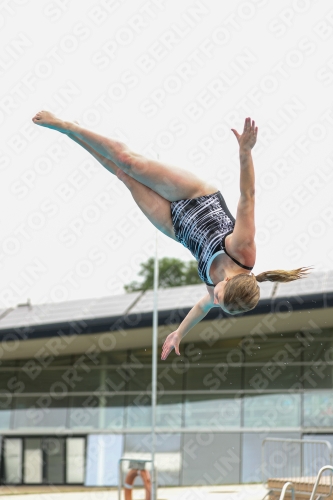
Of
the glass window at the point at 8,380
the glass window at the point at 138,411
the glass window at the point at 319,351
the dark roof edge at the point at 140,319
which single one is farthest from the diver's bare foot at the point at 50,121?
the glass window at the point at 8,380

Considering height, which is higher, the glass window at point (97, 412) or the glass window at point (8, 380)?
the glass window at point (8, 380)

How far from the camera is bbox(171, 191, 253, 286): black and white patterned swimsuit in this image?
14.3ft

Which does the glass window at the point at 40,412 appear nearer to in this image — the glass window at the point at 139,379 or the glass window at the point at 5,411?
the glass window at the point at 5,411

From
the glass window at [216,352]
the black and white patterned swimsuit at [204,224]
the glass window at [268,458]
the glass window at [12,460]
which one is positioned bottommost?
the glass window at [12,460]

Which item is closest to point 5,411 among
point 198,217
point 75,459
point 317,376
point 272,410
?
point 75,459

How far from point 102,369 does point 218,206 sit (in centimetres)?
1183

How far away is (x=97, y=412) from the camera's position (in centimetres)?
1524

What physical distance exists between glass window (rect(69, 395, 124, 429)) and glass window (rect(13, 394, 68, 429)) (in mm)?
260

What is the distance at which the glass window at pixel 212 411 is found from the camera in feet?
45.6

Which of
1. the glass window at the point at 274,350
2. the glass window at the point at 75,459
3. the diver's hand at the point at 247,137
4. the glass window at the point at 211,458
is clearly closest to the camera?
the diver's hand at the point at 247,137

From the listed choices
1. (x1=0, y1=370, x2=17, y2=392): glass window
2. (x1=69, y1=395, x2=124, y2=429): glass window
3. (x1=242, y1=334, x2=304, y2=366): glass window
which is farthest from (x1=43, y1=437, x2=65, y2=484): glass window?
(x1=242, y1=334, x2=304, y2=366): glass window

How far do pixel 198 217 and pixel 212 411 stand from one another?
10277 millimetres

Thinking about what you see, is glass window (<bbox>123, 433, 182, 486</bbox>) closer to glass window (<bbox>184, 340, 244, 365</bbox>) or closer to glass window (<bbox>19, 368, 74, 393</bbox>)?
glass window (<bbox>184, 340, 244, 365</bbox>)

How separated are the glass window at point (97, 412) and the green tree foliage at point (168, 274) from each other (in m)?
26.4
